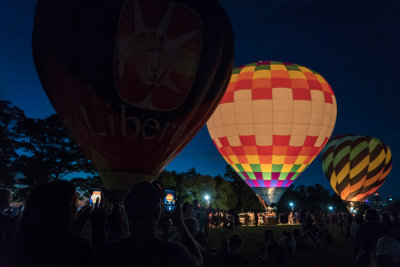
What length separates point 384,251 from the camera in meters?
3.06

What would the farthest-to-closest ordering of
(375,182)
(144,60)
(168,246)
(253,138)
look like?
(375,182)
(253,138)
(144,60)
(168,246)

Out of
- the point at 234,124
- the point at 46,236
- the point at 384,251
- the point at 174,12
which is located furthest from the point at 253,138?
the point at 46,236

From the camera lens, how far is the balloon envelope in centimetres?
3288

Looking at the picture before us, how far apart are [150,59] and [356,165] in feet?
97.2

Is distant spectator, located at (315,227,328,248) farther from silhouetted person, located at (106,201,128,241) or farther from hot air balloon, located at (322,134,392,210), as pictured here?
hot air balloon, located at (322,134,392,210)

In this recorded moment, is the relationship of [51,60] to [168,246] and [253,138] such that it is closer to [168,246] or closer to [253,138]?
[168,246]

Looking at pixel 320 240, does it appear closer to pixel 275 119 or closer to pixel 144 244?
pixel 275 119

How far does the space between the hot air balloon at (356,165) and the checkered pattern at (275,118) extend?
11.8 metres

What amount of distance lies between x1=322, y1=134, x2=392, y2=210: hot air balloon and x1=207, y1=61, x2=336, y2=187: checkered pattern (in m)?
11.8

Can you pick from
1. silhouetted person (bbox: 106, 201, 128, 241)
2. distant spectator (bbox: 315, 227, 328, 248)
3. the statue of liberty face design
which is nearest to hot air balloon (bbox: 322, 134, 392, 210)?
distant spectator (bbox: 315, 227, 328, 248)

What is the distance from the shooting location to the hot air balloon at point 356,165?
32.9 m

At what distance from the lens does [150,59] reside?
8.49 metres

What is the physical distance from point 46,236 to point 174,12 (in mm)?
7870

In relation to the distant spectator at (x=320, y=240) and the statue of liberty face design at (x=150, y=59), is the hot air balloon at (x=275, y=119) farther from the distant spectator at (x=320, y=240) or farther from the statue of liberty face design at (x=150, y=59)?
the statue of liberty face design at (x=150, y=59)
